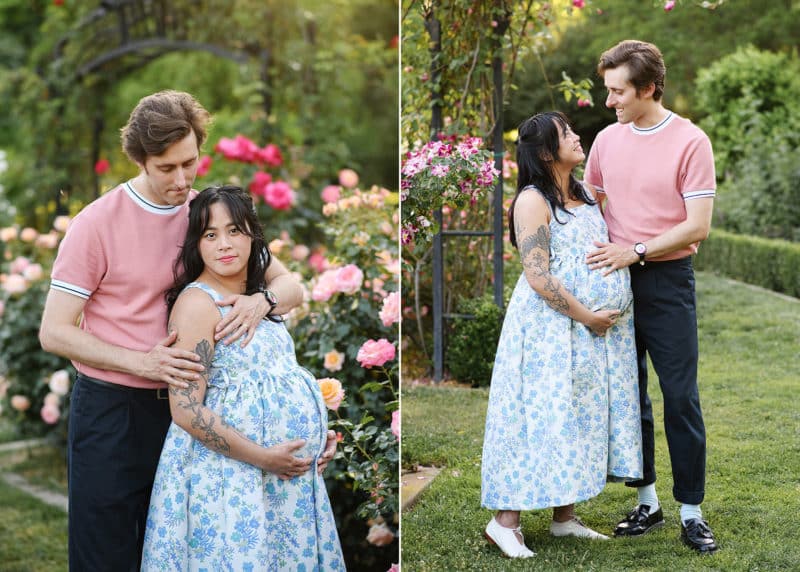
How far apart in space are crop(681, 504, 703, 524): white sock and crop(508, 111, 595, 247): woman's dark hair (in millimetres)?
850

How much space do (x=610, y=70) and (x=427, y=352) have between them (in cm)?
102

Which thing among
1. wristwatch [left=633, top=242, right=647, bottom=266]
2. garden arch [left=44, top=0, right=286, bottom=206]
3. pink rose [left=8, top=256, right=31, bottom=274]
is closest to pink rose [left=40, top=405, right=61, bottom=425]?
pink rose [left=8, top=256, right=31, bottom=274]

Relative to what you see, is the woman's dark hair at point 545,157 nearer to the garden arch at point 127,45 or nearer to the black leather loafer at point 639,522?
the black leather loafer at point 639,522

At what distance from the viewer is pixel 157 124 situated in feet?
7.38

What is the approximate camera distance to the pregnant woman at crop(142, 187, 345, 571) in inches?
88.0

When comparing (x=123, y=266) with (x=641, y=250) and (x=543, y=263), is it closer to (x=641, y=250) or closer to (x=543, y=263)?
(x=543, y=263)

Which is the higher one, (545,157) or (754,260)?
(545,157)

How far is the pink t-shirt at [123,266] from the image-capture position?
2254 mm

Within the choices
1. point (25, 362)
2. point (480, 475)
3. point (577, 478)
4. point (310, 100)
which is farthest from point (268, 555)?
point (310, 100)

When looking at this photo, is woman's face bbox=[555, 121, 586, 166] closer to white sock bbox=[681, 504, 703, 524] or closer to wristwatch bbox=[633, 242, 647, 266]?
wristwatch bbox=[633, 242, 647, 266]

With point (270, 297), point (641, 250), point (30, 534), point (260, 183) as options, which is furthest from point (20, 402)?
point (641, 250)

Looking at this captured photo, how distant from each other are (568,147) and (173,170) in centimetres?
109

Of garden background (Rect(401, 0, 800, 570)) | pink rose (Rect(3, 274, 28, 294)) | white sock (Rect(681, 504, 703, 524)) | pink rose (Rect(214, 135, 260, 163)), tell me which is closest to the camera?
white sock (Rect(681, 504, 703, 524))

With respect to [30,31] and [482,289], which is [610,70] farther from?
[30,31]
